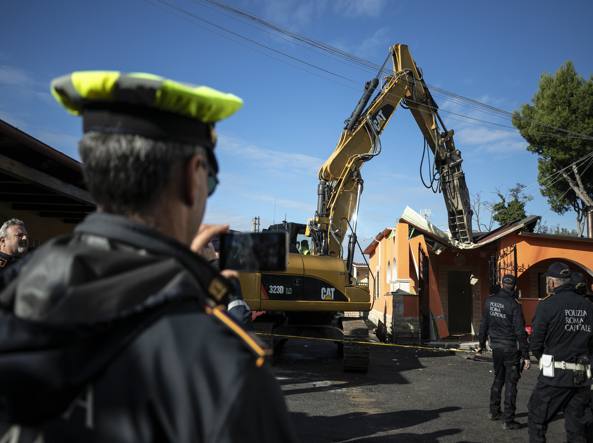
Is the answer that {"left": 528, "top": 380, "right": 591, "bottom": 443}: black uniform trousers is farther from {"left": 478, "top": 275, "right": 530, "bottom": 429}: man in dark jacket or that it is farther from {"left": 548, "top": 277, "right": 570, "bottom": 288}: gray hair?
{"left": 478, "top": 275, "right": 530, "bottom": 429}: man in dark jacket

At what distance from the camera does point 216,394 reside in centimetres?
87

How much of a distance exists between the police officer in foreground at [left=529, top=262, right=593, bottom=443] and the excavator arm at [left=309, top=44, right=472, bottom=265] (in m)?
6.43

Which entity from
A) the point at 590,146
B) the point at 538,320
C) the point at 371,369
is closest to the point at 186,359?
the point at 538,320

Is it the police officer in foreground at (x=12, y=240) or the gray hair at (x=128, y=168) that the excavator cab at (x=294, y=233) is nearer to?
the police officer in foreground at (x=12, y=240)

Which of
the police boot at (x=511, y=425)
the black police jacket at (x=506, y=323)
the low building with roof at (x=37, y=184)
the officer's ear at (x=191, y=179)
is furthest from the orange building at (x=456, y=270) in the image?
the officer's ear at (x=191, y=179)

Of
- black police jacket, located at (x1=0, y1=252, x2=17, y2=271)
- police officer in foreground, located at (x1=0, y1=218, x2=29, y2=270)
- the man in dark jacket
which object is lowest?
the man in dark jacket

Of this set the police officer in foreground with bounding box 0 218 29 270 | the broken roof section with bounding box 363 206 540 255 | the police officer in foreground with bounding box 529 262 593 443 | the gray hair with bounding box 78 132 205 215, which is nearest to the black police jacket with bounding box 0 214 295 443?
the gray hair with bounding box 78 132 205 215

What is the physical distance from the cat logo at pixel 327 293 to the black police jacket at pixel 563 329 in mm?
5302

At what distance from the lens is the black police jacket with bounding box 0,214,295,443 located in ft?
2.87

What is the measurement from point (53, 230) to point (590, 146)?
2535 centimetres

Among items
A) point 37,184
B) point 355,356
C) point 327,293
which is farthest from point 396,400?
point 37,184

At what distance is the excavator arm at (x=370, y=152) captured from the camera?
12250 millimetres

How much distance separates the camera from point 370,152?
42.1ft

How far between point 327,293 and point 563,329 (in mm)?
5548
